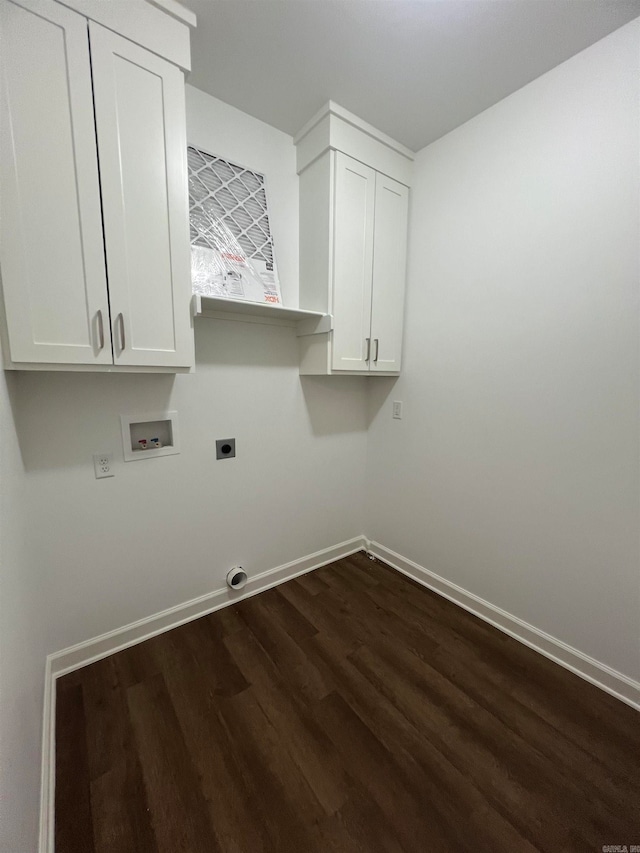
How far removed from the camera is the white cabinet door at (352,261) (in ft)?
5.63

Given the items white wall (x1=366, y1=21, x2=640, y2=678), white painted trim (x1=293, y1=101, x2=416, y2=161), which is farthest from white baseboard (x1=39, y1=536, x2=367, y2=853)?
white painted trim (x1=293, y1=101, x2=416, y2=161)

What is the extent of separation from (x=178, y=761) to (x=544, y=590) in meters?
1.73

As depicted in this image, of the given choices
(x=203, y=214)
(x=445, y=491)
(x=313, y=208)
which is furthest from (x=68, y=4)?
(x=445, y=491)

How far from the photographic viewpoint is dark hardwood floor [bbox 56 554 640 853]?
0.99 m

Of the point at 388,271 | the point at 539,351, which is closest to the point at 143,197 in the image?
the point at 388,271

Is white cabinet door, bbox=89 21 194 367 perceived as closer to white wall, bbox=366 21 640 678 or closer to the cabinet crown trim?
the cabinet crown trim

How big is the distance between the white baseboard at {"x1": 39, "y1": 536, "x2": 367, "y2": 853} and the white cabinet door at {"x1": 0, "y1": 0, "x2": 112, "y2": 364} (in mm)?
1328

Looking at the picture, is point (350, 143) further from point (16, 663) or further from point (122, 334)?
point (16, 663)

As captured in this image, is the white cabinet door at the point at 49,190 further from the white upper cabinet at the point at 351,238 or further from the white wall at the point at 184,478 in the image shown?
the white upper cabinet at the point at 351,238

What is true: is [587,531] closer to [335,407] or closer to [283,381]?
[335,407]

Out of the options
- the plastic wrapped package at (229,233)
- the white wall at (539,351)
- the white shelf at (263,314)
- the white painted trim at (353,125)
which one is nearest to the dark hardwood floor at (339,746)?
the white wall at (539,351)

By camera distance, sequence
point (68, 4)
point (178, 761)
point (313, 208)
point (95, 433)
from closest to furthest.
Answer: point (68, 4), point (178, 761), point (95, 433), point (313, 208)

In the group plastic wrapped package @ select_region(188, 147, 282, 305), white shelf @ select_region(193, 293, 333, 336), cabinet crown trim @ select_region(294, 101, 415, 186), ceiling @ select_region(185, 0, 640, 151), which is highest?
ceiling @ select_region(185, 0, 640, 151)

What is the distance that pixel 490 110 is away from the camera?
5.31 ft
